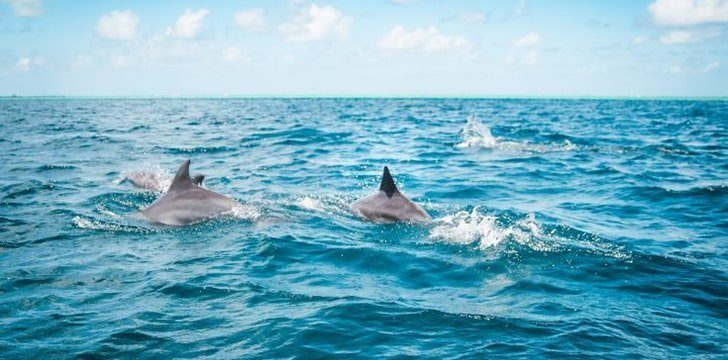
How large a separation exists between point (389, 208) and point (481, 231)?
220 cm

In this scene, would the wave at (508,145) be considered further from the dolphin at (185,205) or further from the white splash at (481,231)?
the dolphin at (185,205)

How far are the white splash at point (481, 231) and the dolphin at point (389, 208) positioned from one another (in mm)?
562

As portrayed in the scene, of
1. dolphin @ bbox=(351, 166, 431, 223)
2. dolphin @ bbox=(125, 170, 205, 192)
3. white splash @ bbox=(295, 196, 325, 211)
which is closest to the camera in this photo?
dolphin @ bbox=(351, 166, 431, 223)

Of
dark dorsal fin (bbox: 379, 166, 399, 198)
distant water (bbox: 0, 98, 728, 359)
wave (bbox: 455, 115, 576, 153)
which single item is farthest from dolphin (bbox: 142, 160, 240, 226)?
wave (bbox: 455, 115, 576, 153)

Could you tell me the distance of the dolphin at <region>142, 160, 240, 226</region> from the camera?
1217 centimetres

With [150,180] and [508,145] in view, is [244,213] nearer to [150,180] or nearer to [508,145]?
[150,180]

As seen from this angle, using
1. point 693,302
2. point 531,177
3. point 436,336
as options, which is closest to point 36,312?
point 436,336

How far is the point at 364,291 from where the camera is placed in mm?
8359

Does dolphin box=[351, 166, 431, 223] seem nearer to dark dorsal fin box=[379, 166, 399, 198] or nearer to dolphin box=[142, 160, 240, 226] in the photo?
dark dorsal fin box=[379, 166, 399, 198]

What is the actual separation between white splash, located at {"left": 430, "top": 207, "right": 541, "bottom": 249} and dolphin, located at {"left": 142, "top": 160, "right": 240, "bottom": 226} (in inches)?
184

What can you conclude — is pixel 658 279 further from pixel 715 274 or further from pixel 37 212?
pixel 37 212

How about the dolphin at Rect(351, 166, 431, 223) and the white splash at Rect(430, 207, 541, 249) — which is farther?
the dolphin at Rect(351, 166, 431, 223)

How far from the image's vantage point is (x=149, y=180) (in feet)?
55.8

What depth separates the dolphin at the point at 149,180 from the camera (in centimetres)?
1659
